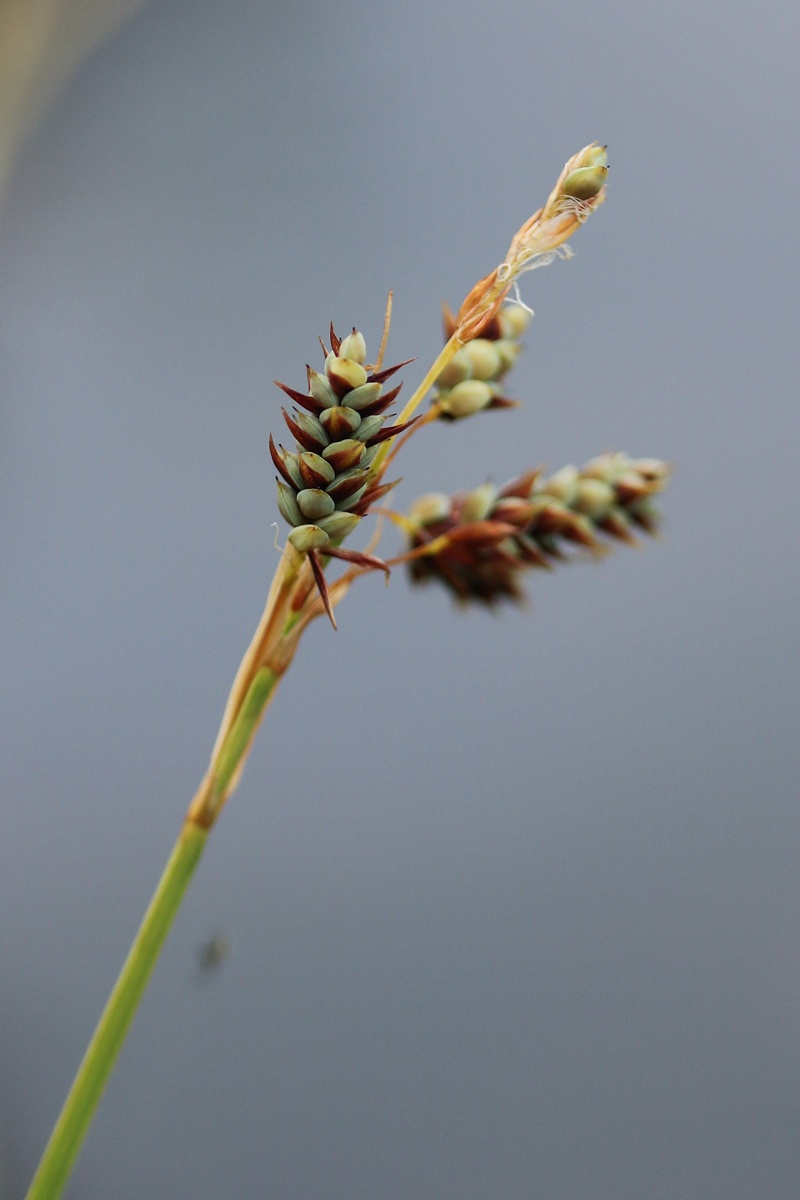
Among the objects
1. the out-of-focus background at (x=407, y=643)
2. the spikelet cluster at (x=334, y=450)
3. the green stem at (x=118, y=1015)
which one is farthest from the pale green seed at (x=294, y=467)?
the out-of-focus background at (x=407, y=643)

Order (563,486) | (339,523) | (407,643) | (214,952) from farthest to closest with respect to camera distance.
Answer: (407,643) → (214,952) → (563,486) → (339,523)

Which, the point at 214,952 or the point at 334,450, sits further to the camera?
the point at 214,952

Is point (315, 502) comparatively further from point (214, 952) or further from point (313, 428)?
point (214, 952)

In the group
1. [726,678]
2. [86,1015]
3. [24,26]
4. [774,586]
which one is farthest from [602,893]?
Result: [24,26]

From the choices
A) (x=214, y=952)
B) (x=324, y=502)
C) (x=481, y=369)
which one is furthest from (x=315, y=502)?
(x=214, y=952)

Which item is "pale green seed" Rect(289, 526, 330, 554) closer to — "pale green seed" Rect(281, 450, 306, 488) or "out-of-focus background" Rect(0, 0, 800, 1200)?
"pale green seed" Rect(281, 450, 306, 488)

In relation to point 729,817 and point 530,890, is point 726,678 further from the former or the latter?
point 530,890

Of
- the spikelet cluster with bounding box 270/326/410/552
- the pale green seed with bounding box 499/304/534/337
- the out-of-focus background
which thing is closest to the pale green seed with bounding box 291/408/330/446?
the spikelet cluster with bounding box 270/326/410/552
